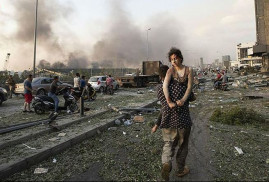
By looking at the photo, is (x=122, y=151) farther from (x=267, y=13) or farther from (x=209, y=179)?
(x=267, y=13)

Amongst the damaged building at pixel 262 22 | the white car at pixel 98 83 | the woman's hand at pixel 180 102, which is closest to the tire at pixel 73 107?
the woman's hand at pixel 180 102

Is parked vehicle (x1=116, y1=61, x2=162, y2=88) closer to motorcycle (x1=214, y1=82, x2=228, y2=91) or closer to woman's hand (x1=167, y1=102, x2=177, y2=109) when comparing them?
motorcycle (x1=214, y1=82, x2=228, y2=91)

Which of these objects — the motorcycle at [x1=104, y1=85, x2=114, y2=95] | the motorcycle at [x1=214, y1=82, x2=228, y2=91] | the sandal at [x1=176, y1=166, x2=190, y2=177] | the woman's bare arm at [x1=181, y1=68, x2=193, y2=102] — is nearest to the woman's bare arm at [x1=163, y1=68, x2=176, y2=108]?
the woman's bare arm at [x1=181, y1=68, x2=193, y2=102]

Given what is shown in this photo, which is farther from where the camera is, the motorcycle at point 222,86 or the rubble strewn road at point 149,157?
the motorcycle at point 222,86

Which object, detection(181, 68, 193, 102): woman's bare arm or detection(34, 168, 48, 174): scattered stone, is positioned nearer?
detection(181, 68, 193, 102): woman's bare arm

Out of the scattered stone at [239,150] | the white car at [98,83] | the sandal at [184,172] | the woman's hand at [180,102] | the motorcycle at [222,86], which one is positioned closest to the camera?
the woman's hand at [180,102]

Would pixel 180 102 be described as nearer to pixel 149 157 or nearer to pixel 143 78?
pixel 149 157

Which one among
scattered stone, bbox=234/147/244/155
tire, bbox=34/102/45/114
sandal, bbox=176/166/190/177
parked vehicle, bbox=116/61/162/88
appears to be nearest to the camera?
sandal, bbox=176/166/190/177

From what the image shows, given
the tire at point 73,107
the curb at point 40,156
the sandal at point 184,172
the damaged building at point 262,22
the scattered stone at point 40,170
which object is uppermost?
the damaged building at point 262,22

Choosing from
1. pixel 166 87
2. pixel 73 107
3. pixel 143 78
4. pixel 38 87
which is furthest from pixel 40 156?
pixel 143 78

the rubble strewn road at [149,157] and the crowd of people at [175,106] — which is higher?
the crowd of people at [175,106]

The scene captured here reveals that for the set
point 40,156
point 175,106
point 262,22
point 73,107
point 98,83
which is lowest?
point 40,156

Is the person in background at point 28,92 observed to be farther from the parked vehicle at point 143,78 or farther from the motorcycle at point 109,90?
the parked vehicle at point 143,78

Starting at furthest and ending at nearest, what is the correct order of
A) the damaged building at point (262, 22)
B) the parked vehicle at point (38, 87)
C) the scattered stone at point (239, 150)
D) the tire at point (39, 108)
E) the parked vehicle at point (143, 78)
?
1. the damaged building at point (262, 22)
2. the parked vehicle at point (143, 78)
3. the parked vehicle at point (38, 87)
4. the tire at point (39, 108)
5. the scattered stone at point (239, 150)
